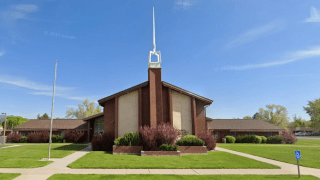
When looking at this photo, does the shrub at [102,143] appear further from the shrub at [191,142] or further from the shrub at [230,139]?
the shrub at [230,139]

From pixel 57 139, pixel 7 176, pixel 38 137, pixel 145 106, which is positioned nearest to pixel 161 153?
pixel 145 106

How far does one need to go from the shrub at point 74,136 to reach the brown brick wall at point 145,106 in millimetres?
16363

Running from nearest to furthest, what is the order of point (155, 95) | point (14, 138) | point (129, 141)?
point (129, 141), point (155, 95), point (14, 138)

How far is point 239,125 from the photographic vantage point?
3872 cm

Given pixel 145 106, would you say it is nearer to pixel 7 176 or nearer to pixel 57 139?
pixel 7 176

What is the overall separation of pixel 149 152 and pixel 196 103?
8659 mm

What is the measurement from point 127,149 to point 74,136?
17687mm

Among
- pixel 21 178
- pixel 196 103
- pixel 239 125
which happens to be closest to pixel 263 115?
pixel 239 125

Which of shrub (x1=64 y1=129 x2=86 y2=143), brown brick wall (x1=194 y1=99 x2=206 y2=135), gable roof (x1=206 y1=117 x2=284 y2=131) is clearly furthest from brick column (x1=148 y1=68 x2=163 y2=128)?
gable roof (x1=206 y1=117 x2=284 y2=131)

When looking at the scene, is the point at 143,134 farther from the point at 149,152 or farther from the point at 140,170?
the point at 140,170

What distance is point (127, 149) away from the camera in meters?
18.1

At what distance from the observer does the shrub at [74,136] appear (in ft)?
105

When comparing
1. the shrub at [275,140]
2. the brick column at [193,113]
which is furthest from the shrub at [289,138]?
the brick column at [193,113]

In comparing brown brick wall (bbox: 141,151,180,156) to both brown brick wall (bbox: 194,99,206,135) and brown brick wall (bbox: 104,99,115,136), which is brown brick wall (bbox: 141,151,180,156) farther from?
brown brick wall (bbox: 104,99,115,136)
